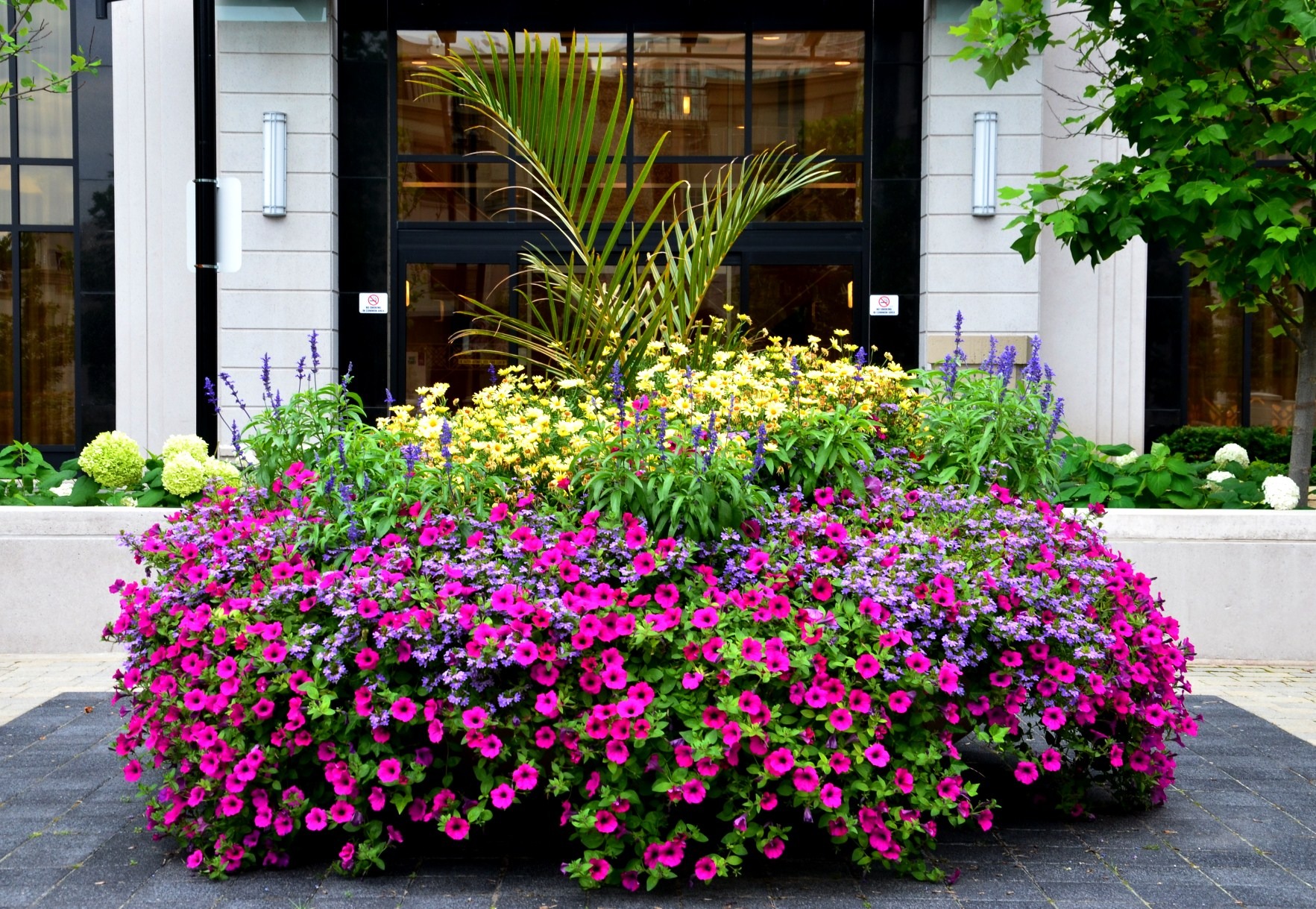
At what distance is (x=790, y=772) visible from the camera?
3598 mm

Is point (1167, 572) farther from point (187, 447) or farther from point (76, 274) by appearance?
point (76, 274)

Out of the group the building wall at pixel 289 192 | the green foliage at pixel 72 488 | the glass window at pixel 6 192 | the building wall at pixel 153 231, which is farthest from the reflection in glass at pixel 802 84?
the glass window at pixel 6 192

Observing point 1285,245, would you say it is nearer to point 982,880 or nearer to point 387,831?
point 982,880

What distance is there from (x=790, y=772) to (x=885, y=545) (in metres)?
0.92

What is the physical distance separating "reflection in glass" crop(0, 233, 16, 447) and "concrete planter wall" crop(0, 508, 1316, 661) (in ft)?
28.1

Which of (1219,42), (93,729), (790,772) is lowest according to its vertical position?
(93,729)

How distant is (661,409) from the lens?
4387 mm

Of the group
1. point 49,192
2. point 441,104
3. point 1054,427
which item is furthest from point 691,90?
point 1054,427

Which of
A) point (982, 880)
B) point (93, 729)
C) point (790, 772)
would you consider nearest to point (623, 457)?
point (790, 772)

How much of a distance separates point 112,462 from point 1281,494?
711 centimetres

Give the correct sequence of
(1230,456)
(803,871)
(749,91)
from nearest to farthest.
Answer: (803,871), (1230,456), (749,91)

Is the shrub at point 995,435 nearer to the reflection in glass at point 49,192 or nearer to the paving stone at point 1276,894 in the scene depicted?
the paving stone at point 1276,894

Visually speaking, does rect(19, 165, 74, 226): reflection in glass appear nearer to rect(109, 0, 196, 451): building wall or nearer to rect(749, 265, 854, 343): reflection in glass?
rect(109, 0, 196, 451): building wall

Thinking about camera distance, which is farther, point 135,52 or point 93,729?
point 135,52
